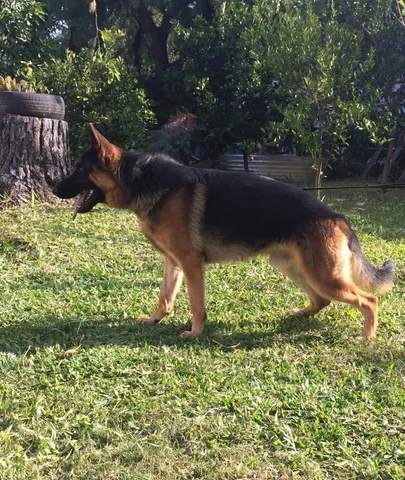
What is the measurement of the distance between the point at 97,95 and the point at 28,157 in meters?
3.69

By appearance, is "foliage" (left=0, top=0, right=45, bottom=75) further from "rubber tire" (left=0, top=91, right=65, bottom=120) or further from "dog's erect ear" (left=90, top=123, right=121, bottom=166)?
"dog's erect ear" (left=90, top=123, right=121, bottom=166)

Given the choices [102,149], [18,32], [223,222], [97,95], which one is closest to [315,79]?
[97,95]

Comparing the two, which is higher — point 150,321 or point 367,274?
point 367,274

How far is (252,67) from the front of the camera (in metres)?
12.2

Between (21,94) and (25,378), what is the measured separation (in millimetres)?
5566

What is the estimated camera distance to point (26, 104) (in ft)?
24.4

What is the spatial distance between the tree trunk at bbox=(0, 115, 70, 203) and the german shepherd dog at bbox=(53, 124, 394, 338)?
360 centimetres

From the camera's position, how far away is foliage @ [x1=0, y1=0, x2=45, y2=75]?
10.5m

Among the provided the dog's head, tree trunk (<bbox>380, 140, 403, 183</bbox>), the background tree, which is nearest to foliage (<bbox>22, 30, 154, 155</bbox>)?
the background tree

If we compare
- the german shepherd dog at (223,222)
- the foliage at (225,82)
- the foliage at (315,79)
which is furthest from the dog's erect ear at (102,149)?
the foliage at (225,82)

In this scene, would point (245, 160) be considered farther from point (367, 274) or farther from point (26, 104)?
point (367, 274)

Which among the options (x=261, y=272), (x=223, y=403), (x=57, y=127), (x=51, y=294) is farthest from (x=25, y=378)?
(x=57, y=127)

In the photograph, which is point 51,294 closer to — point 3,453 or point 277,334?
point 277,334

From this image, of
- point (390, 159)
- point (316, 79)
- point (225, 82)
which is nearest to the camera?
point (316, 79)
